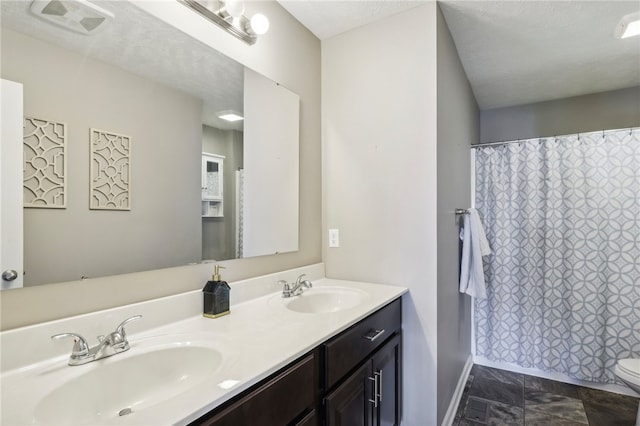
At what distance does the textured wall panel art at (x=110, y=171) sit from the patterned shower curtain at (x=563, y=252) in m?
2.61

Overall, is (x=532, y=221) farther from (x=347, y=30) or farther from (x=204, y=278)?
(x=204, y=278)

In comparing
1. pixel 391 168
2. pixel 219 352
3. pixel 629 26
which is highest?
pixel 629 26

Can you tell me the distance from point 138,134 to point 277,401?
3.09 feet

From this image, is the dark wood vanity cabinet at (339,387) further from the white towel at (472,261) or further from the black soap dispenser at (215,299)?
the white towel at (472,261)

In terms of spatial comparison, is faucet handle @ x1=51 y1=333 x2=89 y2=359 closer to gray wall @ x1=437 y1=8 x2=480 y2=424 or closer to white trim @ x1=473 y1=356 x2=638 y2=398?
gray wall @ x1=437 y1=8 x2=480 y2=424

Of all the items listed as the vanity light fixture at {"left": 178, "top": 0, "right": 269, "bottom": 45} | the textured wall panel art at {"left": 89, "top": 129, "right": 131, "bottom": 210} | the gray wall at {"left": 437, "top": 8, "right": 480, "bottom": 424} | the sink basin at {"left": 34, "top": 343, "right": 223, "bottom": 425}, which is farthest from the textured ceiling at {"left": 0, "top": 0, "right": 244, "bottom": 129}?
the gray wall at {"left": 437, "top": 8, "right": 480, "bottom": 424}

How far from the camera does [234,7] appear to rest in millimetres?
1336

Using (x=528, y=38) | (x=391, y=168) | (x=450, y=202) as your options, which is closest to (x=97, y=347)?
(x=391, y=168)

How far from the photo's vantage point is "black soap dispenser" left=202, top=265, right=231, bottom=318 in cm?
122

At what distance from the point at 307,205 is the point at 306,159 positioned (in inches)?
10.8

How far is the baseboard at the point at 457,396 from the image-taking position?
1.88 metres

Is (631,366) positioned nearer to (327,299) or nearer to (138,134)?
(327,299)

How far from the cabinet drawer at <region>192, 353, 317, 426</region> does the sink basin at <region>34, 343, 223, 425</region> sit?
0.14 metres

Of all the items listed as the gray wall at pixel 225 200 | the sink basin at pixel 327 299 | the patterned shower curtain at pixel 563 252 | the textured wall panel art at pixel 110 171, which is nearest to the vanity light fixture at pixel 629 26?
the patterned shower curtain at pixel 563 252
